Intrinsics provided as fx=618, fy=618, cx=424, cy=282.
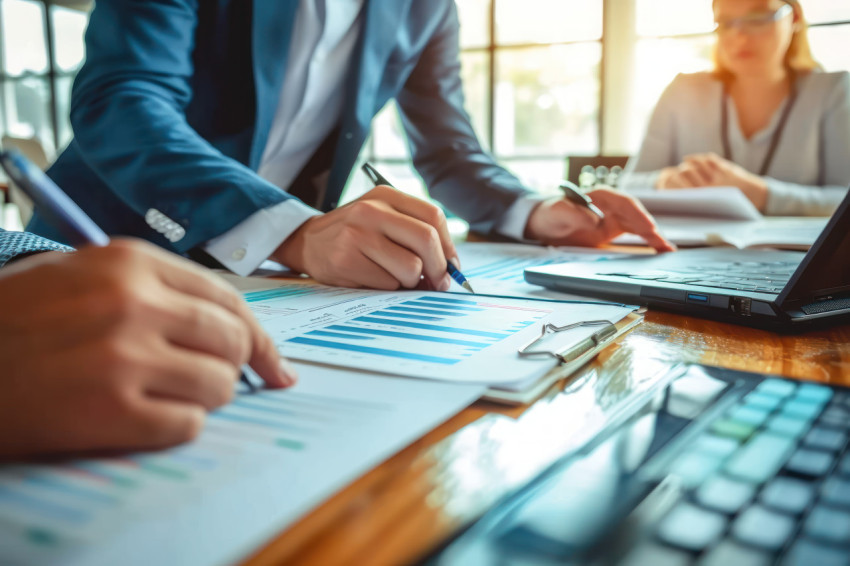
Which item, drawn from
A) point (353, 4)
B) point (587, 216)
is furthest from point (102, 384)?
point (353, 4)

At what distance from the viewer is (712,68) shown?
7.00 ft

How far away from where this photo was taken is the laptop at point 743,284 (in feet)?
1.42

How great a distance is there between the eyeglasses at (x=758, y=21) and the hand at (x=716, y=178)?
2.22ft

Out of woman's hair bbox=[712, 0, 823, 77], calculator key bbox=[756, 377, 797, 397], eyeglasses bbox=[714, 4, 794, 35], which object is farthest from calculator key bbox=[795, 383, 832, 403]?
woman's hair bbox=[712, 0, 823, 77]

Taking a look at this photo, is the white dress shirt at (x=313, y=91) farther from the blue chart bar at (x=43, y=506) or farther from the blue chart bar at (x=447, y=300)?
the blue chart bar at (x=43, y=506)

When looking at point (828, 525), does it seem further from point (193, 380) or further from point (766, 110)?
point (766, 110)

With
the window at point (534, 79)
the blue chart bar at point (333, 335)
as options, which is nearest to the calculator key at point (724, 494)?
the blue chart bar at point (333, 335)

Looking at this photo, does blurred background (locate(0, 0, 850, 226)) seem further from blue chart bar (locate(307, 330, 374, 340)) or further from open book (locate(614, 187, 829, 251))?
blue chart bar (locate(307, 330, 374, 340))

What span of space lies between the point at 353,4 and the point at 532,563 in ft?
3.26

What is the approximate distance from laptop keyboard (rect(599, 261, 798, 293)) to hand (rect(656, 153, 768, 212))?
80 centimetres

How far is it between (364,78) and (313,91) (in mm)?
93

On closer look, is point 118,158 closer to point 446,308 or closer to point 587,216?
point 446,308

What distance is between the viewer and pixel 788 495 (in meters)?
0.20

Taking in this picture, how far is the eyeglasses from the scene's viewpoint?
1771 millimetres
